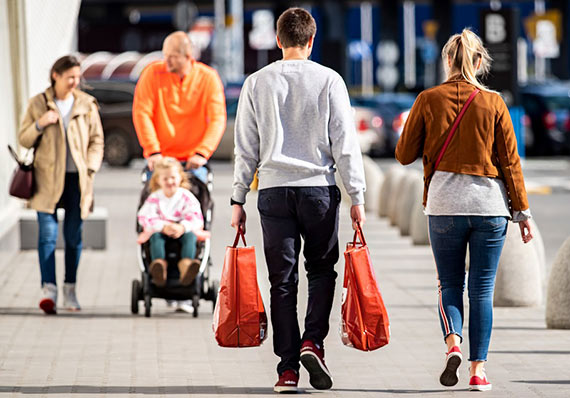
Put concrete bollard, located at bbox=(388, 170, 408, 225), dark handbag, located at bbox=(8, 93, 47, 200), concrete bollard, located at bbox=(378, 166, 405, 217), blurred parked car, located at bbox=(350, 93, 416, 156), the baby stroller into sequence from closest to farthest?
1. the baby stroller
2. dark handbag, located at bbox=(8, 93, 47, 200)
3. concrete bollard, located at bbox=(388, 170, 408, 225)
4. concrete bollard, located at bbox=(378, 166, 405, 217)
5. blurred parked car, located at bbox=(350, 93, 416, 156)

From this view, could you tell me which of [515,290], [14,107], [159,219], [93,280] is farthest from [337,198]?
[14,107]

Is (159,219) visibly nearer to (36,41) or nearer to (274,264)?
(274,264)

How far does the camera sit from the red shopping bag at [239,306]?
6812 millimetres

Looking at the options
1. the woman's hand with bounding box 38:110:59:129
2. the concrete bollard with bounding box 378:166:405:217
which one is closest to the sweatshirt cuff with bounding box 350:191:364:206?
the woman's hand with bounding box 38:110:59:129

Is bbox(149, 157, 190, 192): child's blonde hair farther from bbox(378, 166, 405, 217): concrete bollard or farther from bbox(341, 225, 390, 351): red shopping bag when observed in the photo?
bbox(378, 166, 405, 217): concrete bollard

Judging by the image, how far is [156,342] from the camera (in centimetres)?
861

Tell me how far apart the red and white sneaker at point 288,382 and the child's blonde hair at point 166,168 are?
120 inches

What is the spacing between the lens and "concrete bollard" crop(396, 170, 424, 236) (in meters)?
16.0

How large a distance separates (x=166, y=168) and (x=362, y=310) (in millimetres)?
3128

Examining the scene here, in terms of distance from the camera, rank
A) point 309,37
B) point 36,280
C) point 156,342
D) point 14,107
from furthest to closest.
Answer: point 14,107, point 36,280, point 156,342, point 309,37

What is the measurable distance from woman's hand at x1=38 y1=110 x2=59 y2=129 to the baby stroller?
719 millimetres

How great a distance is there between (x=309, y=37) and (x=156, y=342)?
102 inches

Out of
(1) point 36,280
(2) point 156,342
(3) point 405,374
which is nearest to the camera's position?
(3) point 405,374

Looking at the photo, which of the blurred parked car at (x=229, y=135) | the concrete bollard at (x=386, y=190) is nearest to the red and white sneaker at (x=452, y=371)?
the concrete bollard at (x=386, y=190)
